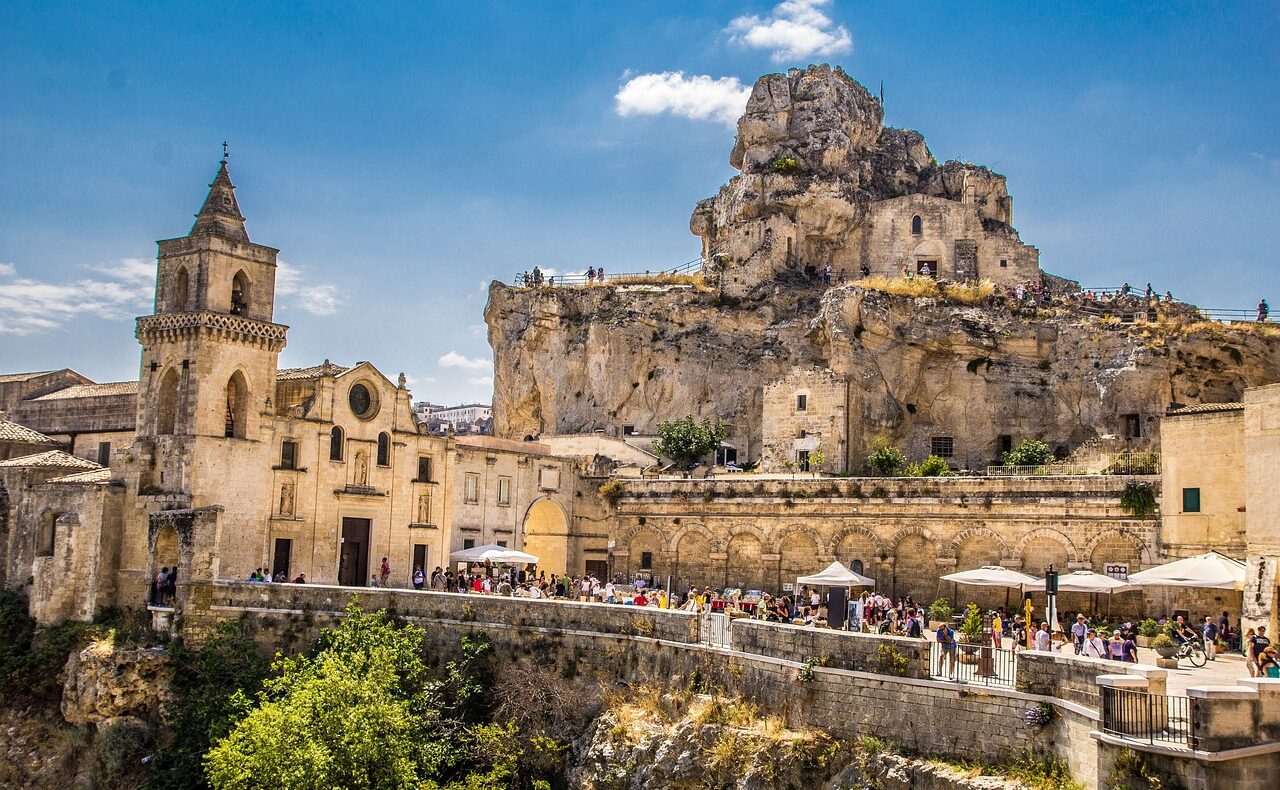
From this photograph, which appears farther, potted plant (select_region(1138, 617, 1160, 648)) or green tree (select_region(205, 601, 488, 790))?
potted plant (select_region(1138, 617, 1160, 648))

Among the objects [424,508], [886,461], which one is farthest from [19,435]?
[886,461]

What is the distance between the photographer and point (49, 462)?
37562 millimetres

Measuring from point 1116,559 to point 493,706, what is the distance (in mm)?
18568

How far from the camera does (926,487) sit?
3812 centimetres

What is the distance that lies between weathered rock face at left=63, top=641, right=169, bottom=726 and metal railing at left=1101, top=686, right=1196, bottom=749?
24468 mm

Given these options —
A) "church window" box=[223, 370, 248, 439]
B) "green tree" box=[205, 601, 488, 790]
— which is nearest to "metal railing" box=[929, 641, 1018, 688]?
"green tree" box=[205, 601, 488, 790]

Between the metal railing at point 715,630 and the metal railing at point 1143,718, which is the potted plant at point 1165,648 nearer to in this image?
the metal railing at point 1143,718

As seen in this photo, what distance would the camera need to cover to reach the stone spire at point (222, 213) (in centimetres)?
3669

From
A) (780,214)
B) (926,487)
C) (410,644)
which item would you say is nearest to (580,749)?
(410,644)

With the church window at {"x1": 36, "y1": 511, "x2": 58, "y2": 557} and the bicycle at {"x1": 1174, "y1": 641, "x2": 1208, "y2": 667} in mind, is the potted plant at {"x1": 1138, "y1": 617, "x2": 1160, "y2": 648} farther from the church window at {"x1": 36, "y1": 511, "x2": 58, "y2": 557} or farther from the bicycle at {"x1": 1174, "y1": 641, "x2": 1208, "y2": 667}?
the church window at {"x1": 36, "y1": 511, "x2": 58, "y2": 557}

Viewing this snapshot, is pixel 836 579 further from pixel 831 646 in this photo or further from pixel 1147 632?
pixel 831 646

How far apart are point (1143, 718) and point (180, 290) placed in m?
30.5

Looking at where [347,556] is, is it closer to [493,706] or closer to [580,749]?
[493,706]

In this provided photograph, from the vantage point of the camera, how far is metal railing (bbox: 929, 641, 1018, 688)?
1983 centimetres
